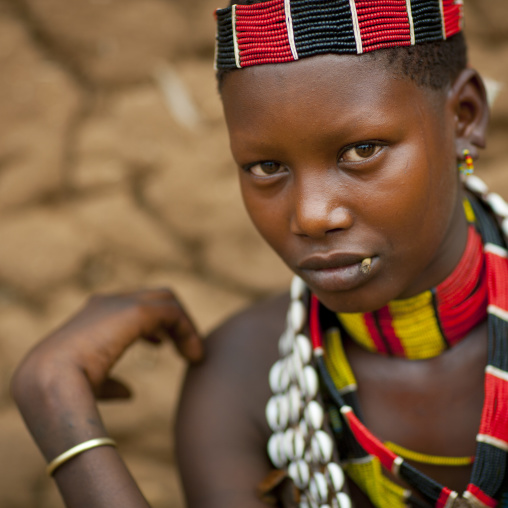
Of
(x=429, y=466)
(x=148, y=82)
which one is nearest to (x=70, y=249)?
(x=148, y=82)

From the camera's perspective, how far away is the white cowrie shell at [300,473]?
165cm

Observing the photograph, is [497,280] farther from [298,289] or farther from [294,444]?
[294,444]

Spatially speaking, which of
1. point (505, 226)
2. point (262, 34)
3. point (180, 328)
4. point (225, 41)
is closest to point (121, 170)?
point (180, 328)

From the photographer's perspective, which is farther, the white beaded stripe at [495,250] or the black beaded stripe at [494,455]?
the white beaded stripe at [495,250]

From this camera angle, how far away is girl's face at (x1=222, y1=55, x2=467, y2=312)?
1.40 m

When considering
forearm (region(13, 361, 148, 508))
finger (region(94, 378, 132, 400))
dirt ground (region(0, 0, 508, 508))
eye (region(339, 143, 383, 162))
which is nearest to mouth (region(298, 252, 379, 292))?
eye (region(339, 143, 383, 162))

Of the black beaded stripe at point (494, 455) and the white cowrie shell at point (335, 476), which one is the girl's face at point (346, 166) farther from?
the white cowrie shell at point (335, 476)

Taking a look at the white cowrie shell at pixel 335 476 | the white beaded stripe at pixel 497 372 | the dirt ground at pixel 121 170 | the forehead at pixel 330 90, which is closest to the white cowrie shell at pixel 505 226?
the white beaded stripe at pixel 497 372

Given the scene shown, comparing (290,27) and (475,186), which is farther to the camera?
(475,186)

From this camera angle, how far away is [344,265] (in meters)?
1.46

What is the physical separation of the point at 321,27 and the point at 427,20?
0.78ft

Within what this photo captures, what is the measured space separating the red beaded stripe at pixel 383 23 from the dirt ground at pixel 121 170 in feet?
4.39

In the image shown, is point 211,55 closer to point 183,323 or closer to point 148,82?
point 148,82

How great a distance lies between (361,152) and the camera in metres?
1.42
